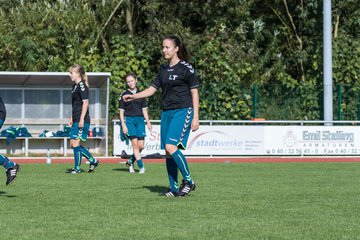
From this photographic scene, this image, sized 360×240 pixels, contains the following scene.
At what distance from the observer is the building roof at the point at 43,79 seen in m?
24.8

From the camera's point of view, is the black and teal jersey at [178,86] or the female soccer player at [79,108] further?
the female soccer player at [79,108]

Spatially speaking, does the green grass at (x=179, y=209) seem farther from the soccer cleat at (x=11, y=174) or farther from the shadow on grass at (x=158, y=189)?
the soccer cleat at (x=11, y=174)

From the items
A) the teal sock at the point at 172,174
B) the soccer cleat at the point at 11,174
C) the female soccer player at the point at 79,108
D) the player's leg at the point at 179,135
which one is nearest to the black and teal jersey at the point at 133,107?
the female soccer player at the point at 79,108

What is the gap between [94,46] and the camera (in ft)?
102

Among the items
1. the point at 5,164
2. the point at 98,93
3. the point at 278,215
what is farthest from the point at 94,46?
the point at 278,215

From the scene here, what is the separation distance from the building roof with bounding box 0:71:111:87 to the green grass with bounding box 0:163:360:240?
9.42 meters

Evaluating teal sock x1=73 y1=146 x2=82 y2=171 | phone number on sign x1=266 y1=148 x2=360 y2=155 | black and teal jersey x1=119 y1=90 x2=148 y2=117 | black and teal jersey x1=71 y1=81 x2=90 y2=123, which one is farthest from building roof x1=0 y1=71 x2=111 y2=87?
black and teal jersey x1=71 y1=81 x2=90 y2=123

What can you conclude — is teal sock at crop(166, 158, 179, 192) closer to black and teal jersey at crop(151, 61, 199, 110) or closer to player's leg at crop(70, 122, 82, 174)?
black and teal jersey at crop(151, 61, 199, 110)

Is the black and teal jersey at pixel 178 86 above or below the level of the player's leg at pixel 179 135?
above

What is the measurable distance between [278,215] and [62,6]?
23.2 m

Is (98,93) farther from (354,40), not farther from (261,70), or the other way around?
(354,40)

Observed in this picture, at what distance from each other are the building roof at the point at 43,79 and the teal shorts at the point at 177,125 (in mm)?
13451

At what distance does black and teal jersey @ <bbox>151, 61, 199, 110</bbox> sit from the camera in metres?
11.3

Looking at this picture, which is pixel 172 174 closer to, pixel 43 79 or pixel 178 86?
pixel 178 86
